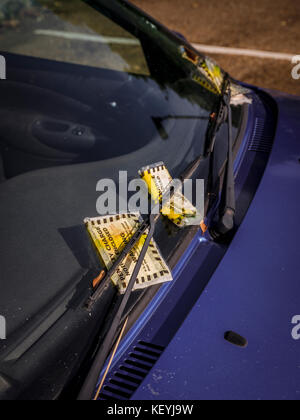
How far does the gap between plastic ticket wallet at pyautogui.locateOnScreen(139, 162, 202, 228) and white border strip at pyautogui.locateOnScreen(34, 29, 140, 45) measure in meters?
3.29

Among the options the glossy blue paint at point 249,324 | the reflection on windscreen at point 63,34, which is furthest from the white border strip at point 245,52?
the glossy blue paint at point 249,324

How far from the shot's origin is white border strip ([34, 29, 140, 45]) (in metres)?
4.31

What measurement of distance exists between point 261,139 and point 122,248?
949 millimetres

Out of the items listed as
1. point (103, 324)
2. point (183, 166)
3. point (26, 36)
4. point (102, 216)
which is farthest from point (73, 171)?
point (26, 36)

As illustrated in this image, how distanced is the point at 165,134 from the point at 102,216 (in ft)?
2.01

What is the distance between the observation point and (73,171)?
1.43m

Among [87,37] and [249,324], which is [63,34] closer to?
[87,37]

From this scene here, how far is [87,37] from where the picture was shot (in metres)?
4.95

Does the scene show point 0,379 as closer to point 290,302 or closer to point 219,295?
point 219,295

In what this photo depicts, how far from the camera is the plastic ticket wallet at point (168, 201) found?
120 cm
